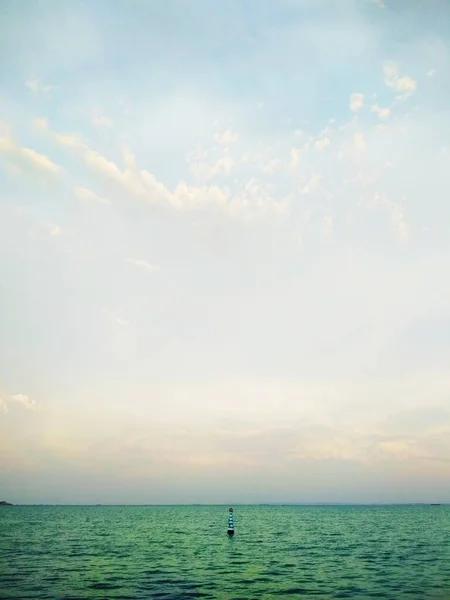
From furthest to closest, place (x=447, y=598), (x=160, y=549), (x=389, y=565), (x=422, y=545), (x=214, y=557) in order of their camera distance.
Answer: (x=422, y=545) → (x=160, y=549) → (x=214, y=557) → (x=389, y=565) → (x=447, y=598)

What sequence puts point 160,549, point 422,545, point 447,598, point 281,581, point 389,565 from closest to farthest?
Answer: point 447,598, point 281,581, point 389,565, point 160,549, point 422,545

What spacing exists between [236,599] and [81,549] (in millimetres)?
33058

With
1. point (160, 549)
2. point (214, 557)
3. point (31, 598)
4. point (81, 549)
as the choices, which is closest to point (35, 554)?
point (81, 549)

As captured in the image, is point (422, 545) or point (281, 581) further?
point (422, 545)

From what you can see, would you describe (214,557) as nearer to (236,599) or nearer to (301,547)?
(301,547)

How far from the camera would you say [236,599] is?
26766 mm

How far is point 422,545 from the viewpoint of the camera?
192 ft

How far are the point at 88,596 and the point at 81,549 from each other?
29.0 meters

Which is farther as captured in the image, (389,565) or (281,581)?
(389,565)

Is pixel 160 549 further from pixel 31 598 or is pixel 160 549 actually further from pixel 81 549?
pixel 31 598

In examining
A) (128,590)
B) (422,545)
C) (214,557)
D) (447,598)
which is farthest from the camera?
(422,545)

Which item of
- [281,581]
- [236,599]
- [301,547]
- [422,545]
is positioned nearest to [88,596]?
[236,599]

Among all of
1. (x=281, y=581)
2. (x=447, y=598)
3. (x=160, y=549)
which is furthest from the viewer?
(x=160, y=549)

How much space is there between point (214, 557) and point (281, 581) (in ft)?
50.3
